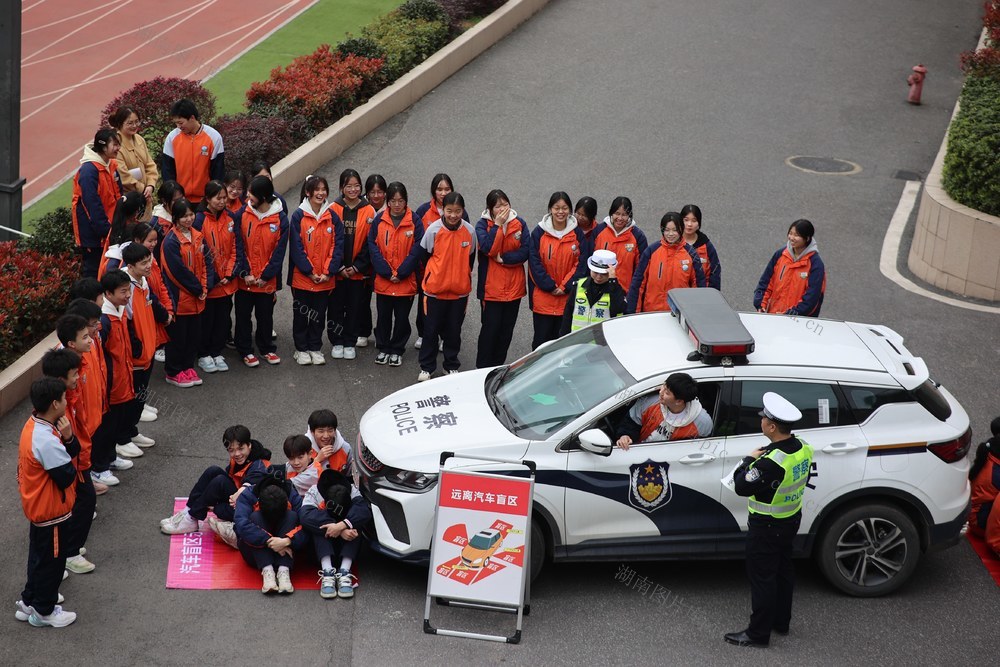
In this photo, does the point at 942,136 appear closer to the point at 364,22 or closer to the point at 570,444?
the point at 364,22

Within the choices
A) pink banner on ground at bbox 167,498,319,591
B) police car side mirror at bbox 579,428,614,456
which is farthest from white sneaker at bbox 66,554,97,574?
police car side mirror at bbox 579,428,614,456

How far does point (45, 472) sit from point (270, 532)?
5.72 ft

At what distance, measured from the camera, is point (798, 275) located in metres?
11.0

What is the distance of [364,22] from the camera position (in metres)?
24.2

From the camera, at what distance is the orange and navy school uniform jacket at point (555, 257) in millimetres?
11234

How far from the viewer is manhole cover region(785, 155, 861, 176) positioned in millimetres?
17625

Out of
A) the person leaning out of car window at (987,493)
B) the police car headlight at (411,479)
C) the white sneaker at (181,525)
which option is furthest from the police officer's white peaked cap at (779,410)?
the white sneaker at (181,525)

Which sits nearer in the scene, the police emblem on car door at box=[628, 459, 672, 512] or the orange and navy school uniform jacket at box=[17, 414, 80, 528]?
the orange and navy school uniform jacket at box=[17, 414, 80, 528]

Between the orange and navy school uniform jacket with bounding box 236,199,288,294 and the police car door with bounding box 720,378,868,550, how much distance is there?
5317 mm

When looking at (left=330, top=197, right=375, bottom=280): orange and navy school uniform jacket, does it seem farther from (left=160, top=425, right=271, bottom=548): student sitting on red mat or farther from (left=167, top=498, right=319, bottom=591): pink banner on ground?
(left=167, top=498, right=319, bottom=591): pink banner on ground

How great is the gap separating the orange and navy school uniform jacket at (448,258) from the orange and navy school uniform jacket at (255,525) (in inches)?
134

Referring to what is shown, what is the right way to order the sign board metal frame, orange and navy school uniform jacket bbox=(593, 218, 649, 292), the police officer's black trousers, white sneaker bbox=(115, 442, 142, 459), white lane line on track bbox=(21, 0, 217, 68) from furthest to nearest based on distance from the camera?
white lane line on track bbox=(21, 0, 217, 68) < orange and navy school uniform jacket bbox=(593, 218, 649, 292) < white sneaker bbox=(115, 442, 142, 459) < the sign board metal frame < the police officer's black trousers

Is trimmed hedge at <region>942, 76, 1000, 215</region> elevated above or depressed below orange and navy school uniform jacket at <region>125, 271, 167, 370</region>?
above

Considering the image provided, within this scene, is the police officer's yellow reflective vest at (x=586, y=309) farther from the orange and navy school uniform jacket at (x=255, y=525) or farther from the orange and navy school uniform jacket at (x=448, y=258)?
the orange and navy school uniform jacket at (x=255, y=525)
